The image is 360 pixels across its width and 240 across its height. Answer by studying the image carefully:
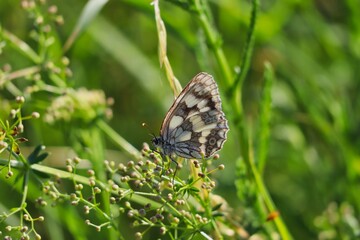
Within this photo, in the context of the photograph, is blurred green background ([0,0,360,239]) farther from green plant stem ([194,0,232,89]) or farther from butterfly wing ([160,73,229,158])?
butterfly wing ([160,73,229,158])

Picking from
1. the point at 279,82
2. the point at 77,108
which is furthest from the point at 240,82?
the point at 279,82

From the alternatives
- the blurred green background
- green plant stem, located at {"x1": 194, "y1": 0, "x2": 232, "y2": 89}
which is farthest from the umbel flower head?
green plant stem, located at {"x1": 194, "y1": 0, "x2": 232, "y2": 89}

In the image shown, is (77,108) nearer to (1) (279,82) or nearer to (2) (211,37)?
(2) (211,37)

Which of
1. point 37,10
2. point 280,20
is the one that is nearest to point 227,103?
point 37,10

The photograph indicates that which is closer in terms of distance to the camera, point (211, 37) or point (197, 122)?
point (197, 122)

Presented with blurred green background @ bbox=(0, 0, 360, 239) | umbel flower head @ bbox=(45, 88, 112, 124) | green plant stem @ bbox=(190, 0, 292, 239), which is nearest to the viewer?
green plant stem @ bbox=(190, 0, 292, 239)

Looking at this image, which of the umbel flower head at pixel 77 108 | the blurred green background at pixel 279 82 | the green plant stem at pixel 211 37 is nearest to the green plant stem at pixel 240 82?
the green plant stem at pixel 211 37

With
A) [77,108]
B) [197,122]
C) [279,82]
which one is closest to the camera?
[197,122]
